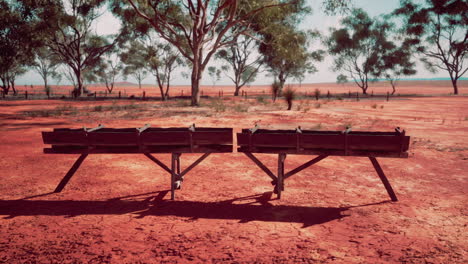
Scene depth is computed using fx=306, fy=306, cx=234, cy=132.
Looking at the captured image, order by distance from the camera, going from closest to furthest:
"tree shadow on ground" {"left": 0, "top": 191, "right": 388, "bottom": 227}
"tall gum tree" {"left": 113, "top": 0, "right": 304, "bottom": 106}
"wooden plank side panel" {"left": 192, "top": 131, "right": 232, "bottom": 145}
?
"tree shadow on ground" {"left": 0, "top": 191, "right": 388, "bottom": 227}
"wooden plank side panel" {"left": 192, "top": 131, "right": 232, "bottom": 145}
"tall gum tree" {"left": 113, "top": 0, "right": 304, "bottom": 106}

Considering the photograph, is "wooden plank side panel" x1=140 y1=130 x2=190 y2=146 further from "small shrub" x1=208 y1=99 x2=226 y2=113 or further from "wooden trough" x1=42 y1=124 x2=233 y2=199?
"small shrub" x1=208 y1=99 x2=226 y2=113

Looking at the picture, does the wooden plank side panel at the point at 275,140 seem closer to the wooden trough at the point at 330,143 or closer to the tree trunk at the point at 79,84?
the wooden trough at the point at 330,143

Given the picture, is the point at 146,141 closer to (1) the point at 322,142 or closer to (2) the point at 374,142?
(1) the point at 322,142

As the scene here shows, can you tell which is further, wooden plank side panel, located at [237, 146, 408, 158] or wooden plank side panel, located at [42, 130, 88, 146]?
wooden plank side panel, located at [42, 130, 88, 146]

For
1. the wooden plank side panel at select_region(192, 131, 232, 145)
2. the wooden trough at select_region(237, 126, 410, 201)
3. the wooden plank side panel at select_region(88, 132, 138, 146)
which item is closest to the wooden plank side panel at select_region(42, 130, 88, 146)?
the wooden plank side panel at select_region(88, 132, 138, 146)

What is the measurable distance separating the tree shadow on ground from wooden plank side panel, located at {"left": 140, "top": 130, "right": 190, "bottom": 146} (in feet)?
3.66

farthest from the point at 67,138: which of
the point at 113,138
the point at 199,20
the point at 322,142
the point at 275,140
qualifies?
the point at 199,20

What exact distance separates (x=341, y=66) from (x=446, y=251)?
62.5 metres

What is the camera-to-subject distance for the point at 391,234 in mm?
4531

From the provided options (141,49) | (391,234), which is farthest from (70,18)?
(391,234)

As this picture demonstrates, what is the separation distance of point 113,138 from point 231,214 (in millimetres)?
2704

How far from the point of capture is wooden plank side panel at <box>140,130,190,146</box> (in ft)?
19.1

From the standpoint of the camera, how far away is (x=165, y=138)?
5859mm

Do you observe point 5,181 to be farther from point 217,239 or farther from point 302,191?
point 302,191
